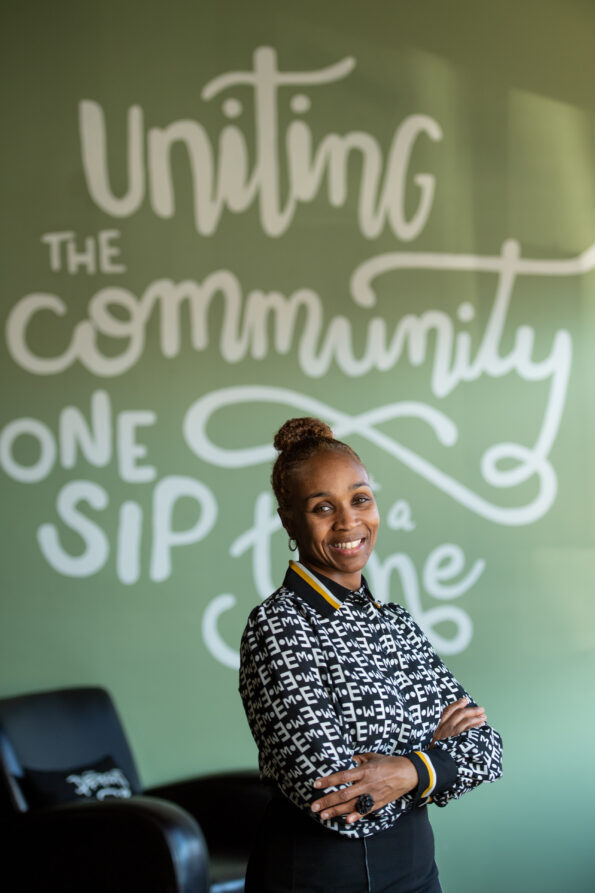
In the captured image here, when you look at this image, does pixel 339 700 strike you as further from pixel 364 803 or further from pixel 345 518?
pixel 345 518

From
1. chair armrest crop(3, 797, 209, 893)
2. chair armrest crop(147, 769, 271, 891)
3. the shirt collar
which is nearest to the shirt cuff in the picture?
the shirt collar

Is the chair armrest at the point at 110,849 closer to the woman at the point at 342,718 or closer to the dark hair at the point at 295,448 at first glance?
the woman at the point at 342,718

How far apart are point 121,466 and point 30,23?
5.13 ft

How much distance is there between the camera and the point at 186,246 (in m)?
3.31

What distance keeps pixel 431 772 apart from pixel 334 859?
0.70ft

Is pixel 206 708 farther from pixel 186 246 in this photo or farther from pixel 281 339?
pixel 186 246

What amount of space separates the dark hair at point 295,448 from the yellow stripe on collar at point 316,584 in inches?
5.0

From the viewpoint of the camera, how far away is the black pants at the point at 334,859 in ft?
4.96

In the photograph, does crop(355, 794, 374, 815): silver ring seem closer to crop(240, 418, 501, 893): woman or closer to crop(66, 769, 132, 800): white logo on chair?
crop(240, 418, 501, 893): woman

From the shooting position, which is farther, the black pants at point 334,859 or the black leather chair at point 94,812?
the black leather chair at point 94,812

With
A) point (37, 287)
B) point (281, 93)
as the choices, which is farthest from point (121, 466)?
point (281, 93)

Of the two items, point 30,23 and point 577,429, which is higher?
point 30,23

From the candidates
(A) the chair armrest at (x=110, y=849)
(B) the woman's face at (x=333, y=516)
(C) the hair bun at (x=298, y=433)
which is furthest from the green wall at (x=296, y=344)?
(B) the woman's face at (x=333, y=516)

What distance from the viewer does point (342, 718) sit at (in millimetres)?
1544
